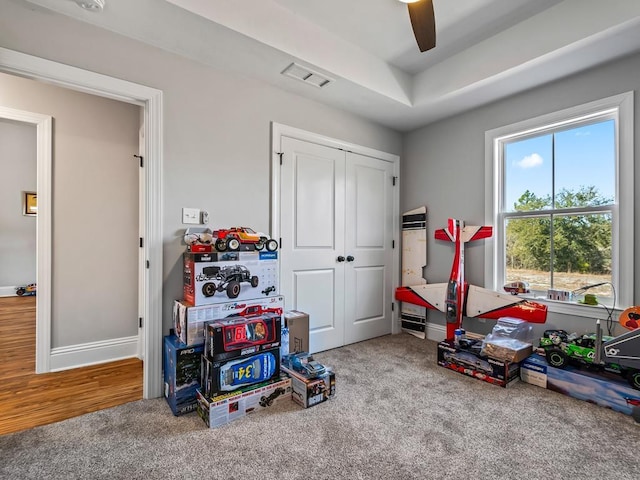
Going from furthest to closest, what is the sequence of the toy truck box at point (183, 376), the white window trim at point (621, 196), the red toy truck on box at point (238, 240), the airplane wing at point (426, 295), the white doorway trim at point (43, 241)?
the airplane wing at point (426, 295) → the white doorway trim at point (43, 241) → the white window trim at point (621, 196) → the red toy truck on box at point (238, 240) → the toy truck box at point (183, 376)

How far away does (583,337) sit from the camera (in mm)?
2320

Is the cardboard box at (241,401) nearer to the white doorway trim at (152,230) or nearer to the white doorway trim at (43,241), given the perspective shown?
the white doorway trim at (152,230)

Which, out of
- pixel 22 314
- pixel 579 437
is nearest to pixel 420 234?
pixel 579 437

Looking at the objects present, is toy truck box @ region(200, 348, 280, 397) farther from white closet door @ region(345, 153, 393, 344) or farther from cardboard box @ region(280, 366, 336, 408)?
white closet door @ region(345, 153, 393, 344)

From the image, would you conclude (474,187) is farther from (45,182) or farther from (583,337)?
(45,182)

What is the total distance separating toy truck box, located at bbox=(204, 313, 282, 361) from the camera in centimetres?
186

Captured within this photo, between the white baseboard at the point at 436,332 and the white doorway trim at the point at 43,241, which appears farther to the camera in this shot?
the white baseboard at the point at 436,332

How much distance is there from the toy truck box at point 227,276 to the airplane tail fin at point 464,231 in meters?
1.92

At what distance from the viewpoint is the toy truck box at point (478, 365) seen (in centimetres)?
235

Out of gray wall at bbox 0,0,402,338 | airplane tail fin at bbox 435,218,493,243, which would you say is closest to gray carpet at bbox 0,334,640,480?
gray wall at bbox 0,0,402,338

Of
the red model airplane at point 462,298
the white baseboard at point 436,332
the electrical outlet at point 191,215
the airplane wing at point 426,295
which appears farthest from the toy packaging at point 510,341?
the electrical outlet at point 191,215

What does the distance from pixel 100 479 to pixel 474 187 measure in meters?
3.58

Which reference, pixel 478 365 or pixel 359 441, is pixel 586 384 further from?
pixel 359 441

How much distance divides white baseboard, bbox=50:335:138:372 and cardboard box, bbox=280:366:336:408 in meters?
1.80
